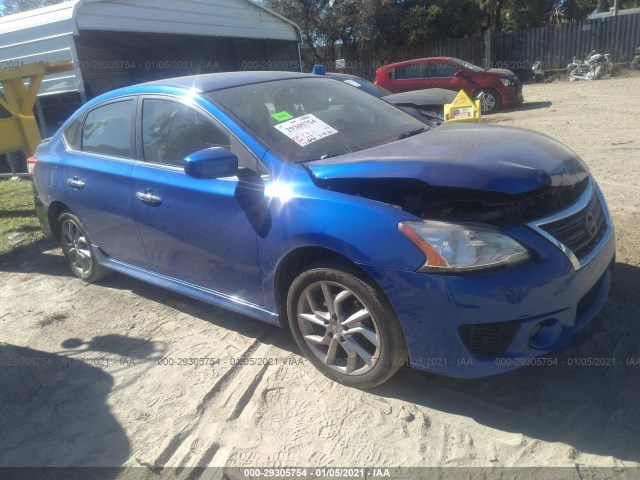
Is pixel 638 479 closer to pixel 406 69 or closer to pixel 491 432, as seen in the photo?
pixel 491 432

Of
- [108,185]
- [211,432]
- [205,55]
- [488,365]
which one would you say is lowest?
[211,432]

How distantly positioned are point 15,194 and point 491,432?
8.86m

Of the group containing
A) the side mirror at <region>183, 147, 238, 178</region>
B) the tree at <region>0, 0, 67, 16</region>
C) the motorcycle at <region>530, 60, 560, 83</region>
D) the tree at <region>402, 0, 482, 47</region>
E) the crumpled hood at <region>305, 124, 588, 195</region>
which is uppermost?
the tree at <region>0, 0, 67, 16</region>

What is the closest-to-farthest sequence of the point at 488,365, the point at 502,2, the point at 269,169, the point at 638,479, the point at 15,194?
the point at 638,479, the point at 488,365, the point at 269,169, the point at 15,194, the point at 502,2

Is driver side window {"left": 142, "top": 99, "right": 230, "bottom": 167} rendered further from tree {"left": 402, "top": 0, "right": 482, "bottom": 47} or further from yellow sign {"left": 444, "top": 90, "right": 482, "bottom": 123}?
tree {"left": 402, "top": 0, "right": 482, "bottom": 47}

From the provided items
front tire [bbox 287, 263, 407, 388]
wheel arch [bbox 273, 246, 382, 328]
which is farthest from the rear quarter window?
front tire [bbox 287, 263, 407, 388]

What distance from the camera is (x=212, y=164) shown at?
2848mm

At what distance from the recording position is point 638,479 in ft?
7.00

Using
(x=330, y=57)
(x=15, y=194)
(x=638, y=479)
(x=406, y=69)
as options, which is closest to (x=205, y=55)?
(x=406, y=69)

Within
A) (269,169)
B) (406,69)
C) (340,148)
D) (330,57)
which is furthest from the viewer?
(330,57)

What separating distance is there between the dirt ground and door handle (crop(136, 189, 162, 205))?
3.13ft

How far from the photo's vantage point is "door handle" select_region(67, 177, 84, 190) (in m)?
4.18

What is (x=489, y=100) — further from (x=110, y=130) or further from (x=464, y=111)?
(x=110, y=130)

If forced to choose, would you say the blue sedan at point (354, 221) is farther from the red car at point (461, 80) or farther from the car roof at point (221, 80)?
the red car at point (461, 80)
